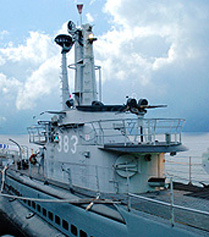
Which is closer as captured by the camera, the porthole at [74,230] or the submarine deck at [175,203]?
the submarine deck at [175,203]

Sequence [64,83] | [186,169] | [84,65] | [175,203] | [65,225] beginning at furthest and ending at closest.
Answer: [186,169] → [64,83] → [84,65] → [65,225] → [175,203]

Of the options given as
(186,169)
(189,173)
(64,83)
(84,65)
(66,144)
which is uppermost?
(84,65)

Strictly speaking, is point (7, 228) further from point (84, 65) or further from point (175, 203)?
point (175, 203)

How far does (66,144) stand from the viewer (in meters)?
12.3

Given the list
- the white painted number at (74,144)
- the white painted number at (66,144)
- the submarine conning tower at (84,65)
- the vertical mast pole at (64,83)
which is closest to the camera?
the white painted number at (74,144)

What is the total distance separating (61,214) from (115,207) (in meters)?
3.39

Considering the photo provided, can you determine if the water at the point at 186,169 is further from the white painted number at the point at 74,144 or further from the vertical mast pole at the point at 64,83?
the vertical mast pole at the point at 64,83

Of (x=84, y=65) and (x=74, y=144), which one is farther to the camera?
(x=84, y=65)

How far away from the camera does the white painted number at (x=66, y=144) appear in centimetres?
1162

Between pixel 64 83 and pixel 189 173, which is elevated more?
pixel 64 83

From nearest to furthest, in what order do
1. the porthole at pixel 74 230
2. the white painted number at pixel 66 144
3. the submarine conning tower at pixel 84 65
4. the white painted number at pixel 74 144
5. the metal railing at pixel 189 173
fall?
1. the porthole at pixel 74 230
2. the metal railing at pixel 189 173
3. the white painted number at pixel 74 144
4. the white painted number at pixel 66 144
5. the submarine conning tower at pixel 84 65

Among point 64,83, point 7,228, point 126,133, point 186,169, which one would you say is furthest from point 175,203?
point 186,169

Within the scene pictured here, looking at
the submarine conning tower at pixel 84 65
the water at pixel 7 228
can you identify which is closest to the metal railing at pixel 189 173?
the submarine conning tower at pixel 84 65

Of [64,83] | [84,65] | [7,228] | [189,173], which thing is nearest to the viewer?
[189,173]
